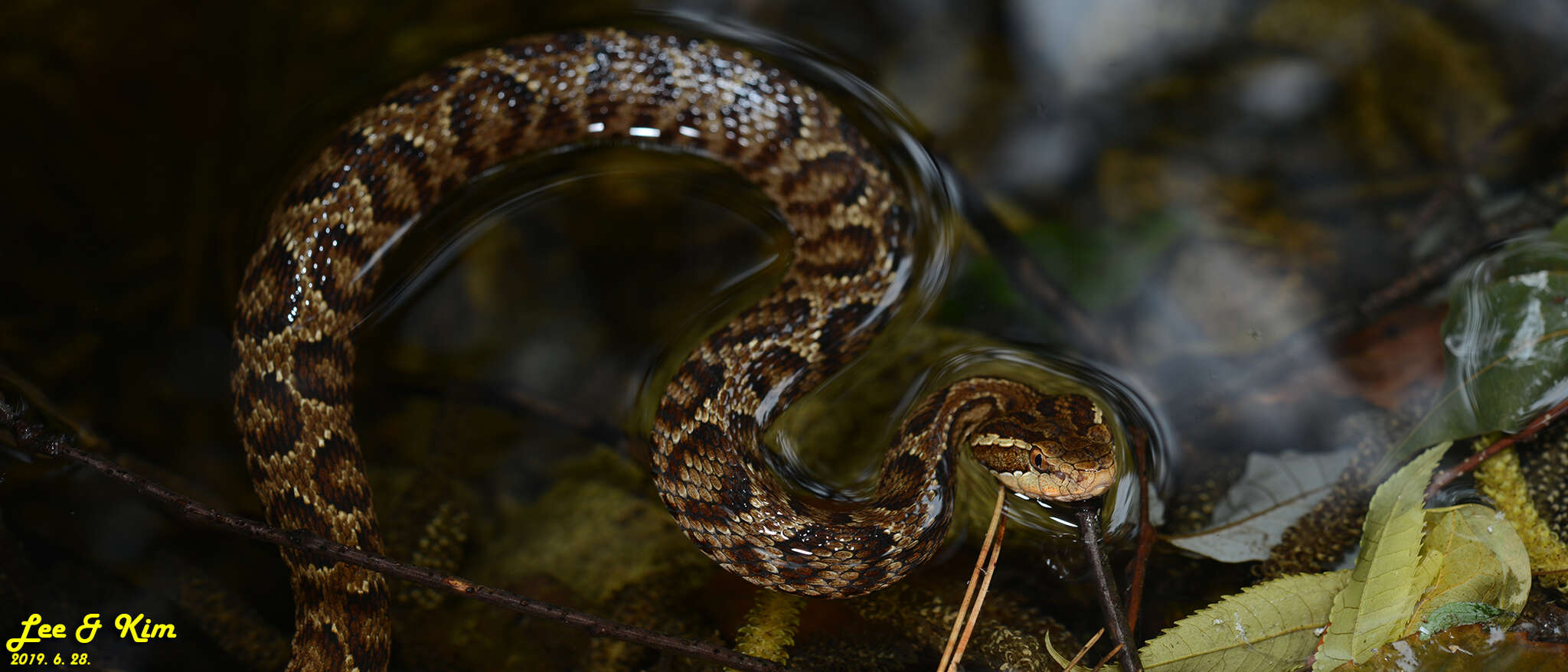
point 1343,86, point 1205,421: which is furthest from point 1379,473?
point 1343,86

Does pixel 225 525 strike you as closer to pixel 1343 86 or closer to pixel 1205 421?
pixel 1205 421

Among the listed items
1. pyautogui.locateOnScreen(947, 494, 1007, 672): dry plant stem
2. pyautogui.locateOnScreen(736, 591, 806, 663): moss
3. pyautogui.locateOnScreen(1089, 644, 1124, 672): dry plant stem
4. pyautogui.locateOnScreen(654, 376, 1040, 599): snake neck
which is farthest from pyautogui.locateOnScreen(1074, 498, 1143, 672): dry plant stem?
pyautogui.locateOnScreen(736, 591, 806, 663): moss

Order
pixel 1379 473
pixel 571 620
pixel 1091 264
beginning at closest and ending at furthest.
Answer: pixel 571 620 → pixel 1379 473 → pixel 1091 264

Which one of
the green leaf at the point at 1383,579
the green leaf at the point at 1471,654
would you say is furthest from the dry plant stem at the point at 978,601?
the green leaf at the point at 1471,654

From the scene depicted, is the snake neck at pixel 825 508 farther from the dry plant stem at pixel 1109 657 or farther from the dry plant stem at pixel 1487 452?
the dry plant stem at pixel 1487 452

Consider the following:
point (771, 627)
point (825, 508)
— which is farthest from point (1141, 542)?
point (771, 627)

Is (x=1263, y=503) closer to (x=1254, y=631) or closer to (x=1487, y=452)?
(x=1254, y=631)
